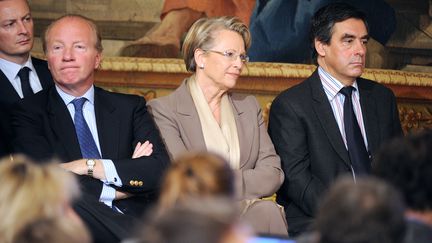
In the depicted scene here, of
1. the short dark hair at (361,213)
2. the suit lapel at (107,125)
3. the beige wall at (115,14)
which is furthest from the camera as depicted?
the beige wall at (115,14)

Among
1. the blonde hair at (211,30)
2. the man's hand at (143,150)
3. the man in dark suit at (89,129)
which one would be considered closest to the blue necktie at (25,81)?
the man in dark suit at (89,129)

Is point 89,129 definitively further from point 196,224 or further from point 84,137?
point 196,224

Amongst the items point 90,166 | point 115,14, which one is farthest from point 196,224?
point 115,14

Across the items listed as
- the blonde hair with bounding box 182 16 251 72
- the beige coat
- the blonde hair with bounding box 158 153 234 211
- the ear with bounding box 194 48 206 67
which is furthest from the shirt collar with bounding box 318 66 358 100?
the blonde hair with bounding box 158 153 234 211

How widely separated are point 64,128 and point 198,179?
3158mm

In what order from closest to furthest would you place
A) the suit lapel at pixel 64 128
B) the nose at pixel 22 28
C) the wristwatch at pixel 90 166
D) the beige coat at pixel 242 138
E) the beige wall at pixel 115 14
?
the wristwatch at pixel 90 166
the suit lapel at pixel 64 128
the beige coat at pixel 242 138
the nose at pixel 22 28
the beige wall at pixel 115 14

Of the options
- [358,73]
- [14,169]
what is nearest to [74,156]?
[358,73]

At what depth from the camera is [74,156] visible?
6508mm

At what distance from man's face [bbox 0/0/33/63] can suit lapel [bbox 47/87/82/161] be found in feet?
2.34

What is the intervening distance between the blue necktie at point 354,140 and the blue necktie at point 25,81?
2126mm

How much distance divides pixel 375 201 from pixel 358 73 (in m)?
4.13

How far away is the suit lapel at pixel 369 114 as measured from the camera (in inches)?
287

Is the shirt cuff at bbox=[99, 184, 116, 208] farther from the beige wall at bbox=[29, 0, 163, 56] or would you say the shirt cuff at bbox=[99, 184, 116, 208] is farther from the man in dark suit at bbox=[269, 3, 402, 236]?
the beige wall at bbox=[29, 0, 163, 56]

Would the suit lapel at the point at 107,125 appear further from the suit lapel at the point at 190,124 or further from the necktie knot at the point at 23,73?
the necktie knot at the point at 23,73
